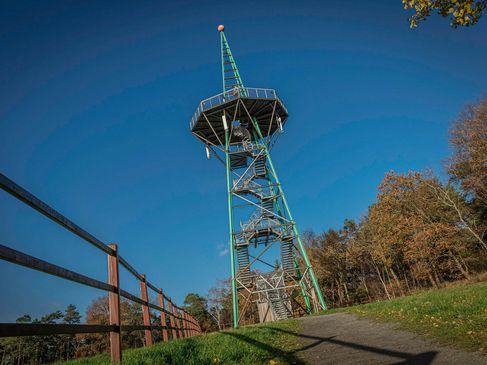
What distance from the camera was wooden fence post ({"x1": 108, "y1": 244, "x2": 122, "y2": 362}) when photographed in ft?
11.9

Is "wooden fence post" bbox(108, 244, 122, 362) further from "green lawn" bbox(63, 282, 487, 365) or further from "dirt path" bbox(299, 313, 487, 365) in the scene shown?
"dirt path" bbox(299, 313, 487, 365)

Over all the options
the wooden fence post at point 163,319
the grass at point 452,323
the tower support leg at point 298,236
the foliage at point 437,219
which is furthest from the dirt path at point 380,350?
the foliage at point 437,219

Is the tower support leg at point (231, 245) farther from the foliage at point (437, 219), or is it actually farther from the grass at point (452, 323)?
the foliage at point (437, 219)

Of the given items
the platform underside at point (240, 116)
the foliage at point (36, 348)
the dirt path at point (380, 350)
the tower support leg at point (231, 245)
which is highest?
the platform underside at point (240, 116)

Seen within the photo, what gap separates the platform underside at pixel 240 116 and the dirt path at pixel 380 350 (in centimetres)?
1542

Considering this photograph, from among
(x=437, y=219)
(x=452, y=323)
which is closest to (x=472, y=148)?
(x=437, y=219)

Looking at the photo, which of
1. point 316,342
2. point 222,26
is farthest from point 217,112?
point 316,342

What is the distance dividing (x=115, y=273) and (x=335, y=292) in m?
49.2

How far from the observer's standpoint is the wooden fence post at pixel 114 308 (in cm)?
361

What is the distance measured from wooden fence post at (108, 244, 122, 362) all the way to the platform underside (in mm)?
15478

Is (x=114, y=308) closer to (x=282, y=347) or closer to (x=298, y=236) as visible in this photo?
(x=282, y=347)

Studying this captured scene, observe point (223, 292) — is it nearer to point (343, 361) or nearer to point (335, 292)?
point (335, 292)

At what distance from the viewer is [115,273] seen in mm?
4094

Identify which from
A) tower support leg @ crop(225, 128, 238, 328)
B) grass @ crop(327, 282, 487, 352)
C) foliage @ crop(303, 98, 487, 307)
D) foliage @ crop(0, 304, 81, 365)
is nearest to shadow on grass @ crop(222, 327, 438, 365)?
grass @ crop(327, 282, 487, 352)
